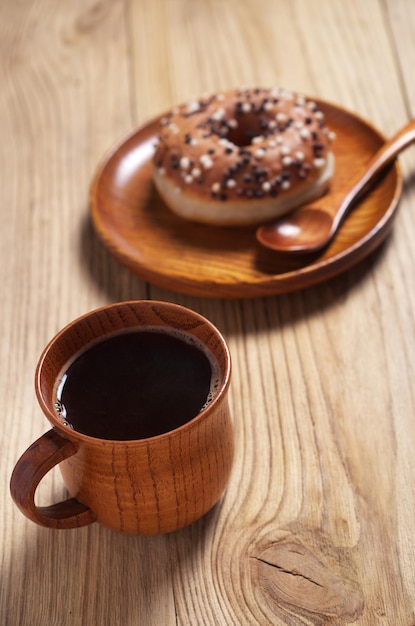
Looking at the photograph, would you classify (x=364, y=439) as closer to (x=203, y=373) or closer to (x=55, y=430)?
(x=203, y=373)

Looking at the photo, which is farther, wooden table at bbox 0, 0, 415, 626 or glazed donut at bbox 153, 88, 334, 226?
glazed donut at bbox 153, 88, 334, 226

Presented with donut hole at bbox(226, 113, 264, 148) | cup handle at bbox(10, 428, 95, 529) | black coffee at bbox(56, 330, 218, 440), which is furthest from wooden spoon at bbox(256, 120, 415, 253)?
cup handle at bbox(10, 428, 95, 529)

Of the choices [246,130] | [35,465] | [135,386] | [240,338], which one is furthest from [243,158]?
[35,465]

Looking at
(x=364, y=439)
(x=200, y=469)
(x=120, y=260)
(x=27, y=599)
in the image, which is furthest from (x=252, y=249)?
(x=27, y=599)

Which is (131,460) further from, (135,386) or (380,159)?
(380,159)

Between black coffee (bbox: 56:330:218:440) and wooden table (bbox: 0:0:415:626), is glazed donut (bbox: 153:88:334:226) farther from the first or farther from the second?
black coffee (bbox: 56:330:218:440)

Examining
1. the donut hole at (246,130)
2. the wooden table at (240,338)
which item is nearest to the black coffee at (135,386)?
the wooden table at (240,338)
